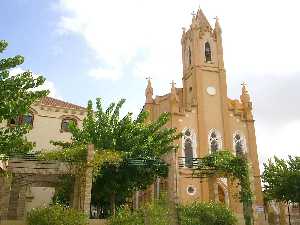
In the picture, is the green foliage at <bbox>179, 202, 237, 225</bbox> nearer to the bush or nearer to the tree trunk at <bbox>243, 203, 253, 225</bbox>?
the tree trunk at <bbox>243, 203, 253, 225</bbox>

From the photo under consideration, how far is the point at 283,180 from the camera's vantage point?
30078 millimetres

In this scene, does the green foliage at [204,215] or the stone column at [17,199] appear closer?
the green foliage at [204,215]

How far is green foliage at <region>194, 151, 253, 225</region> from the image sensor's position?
2345 centimetres

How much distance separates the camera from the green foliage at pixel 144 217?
57.6ft

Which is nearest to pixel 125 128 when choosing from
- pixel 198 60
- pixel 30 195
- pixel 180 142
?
pixel 30 195

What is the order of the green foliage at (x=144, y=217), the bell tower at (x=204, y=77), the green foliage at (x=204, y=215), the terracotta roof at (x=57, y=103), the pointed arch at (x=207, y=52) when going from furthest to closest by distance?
the pointed arch at (x=207, y=52)
the bell tower at (x=204, y=77)
the terracotta roof at (x=57, y=103)
the green foliage at (x=204, y=215)
the green foliage at (x=144, y=217)

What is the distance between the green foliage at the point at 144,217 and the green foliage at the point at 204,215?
989 mm

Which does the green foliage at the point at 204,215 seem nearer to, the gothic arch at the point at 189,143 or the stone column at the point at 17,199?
the stone column at the point at 17,199

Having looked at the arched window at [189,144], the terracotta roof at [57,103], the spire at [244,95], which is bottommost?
the arched window at [189,144]

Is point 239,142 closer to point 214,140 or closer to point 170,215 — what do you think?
point 214,140

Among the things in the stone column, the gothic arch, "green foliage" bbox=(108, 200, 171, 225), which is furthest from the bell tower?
"green foliage" bbox=(108, 200, 171, 225)

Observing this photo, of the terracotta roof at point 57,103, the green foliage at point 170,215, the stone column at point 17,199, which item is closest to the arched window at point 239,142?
the terracotta roof at point 57,103

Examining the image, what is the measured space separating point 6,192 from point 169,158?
8.42m

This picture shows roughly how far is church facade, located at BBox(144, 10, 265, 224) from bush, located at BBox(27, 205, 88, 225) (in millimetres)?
17733
